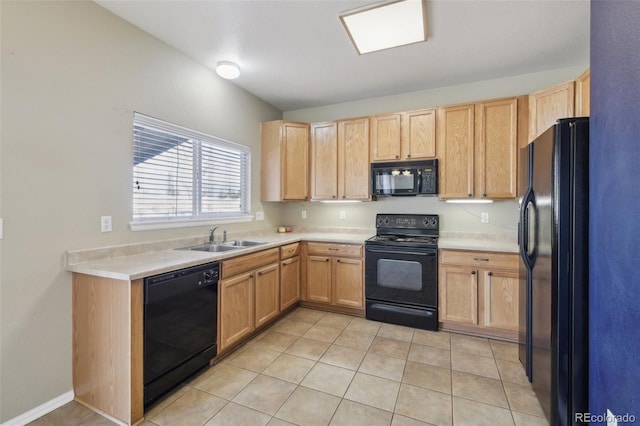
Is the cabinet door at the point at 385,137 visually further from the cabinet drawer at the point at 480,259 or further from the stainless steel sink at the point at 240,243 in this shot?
the stainless steel sink at the point at 240,243

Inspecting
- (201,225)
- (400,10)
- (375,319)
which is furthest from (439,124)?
(201,225)

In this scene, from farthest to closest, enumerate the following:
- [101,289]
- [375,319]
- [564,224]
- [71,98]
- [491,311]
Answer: [375,319] < [491,311] < [71,98] < [101,289] < [564,224]

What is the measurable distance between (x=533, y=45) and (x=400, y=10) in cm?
141

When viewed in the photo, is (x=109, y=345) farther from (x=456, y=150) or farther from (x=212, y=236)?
(x=456, y=150)

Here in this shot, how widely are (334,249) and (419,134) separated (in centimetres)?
165

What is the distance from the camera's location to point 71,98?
188cm

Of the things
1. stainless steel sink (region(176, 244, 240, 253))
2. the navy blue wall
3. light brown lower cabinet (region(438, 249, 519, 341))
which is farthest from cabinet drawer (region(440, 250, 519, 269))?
stainless steel sink (region(176, 244, 240, 253))

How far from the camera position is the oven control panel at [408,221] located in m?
3.43

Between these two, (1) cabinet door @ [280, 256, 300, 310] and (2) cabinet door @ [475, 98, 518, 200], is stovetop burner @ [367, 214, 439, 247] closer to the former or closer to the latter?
(2) cabinet door @ [475, 98, 518, 200]

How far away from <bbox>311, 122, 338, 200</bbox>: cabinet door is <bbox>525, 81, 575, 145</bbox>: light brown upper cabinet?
81.5 inches

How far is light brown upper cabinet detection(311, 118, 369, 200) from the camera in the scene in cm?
354

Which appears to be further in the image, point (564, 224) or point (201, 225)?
point (201, 225)

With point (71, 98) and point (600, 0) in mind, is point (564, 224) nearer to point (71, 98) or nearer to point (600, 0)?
point (600, 0)

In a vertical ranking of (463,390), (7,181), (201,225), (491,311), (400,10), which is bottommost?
(463,390)
